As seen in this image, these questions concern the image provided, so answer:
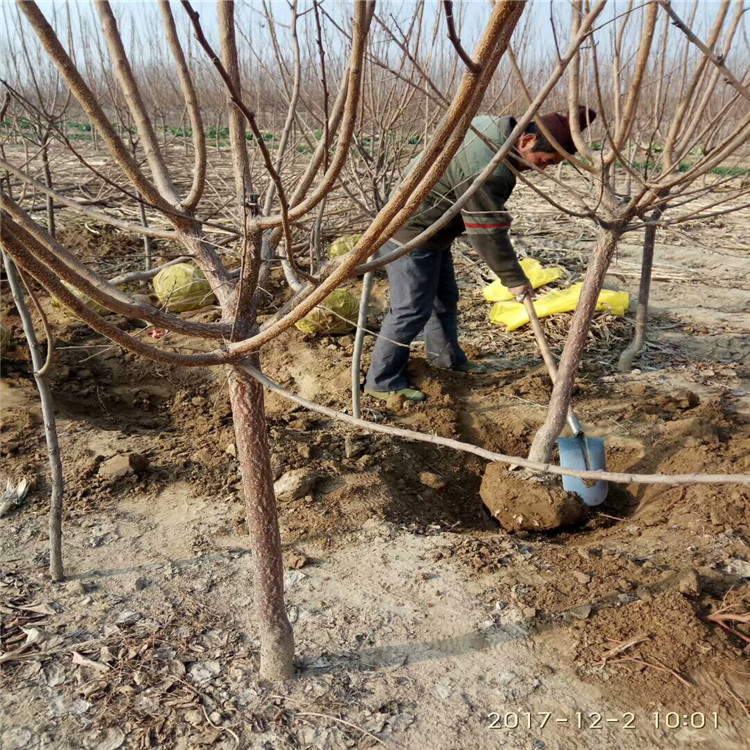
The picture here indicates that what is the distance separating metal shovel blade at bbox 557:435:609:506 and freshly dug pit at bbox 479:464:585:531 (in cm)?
9

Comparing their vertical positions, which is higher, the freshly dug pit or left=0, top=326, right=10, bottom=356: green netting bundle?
left=0, top=326, right=10, bottom=356: green netting bundle

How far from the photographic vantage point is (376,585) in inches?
96.2

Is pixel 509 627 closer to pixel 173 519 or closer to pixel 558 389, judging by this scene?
pixel 558 389

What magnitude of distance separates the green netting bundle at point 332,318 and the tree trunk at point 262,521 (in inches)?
109

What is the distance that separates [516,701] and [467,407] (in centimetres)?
222

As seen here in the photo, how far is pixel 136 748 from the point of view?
69.9 inches

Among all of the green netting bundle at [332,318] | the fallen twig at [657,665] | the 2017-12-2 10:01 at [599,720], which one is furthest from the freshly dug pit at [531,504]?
the green netting bundle at [332,318]

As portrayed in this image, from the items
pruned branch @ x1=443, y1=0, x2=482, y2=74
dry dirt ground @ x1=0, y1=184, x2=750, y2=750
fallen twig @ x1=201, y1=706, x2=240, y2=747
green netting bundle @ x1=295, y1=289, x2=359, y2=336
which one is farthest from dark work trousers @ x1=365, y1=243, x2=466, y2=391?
pruned branch @ x1=443, y1=0, x2=482, y2=74

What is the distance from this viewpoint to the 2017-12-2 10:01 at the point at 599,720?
189 cm

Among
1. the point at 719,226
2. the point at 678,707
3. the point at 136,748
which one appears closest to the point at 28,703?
the point at 136,748

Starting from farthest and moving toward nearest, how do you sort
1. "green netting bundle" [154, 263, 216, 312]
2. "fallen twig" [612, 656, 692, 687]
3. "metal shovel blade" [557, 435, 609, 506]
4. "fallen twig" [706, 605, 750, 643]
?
1. "green netting bundle" [154, 263, 216, 312]
2. "metal shovel blade" [557, 435, 609, 506]
3. "fallen twig" [706, 605, 750, 643]
4. "fallen twig" [612, 656, 692, 687]

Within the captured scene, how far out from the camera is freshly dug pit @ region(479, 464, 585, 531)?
306 cm

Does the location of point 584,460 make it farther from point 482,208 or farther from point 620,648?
point 482,208

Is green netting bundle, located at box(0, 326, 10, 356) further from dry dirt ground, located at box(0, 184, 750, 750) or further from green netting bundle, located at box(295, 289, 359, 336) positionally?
green netting bundle, located at box(295, 289, 359, 336)
